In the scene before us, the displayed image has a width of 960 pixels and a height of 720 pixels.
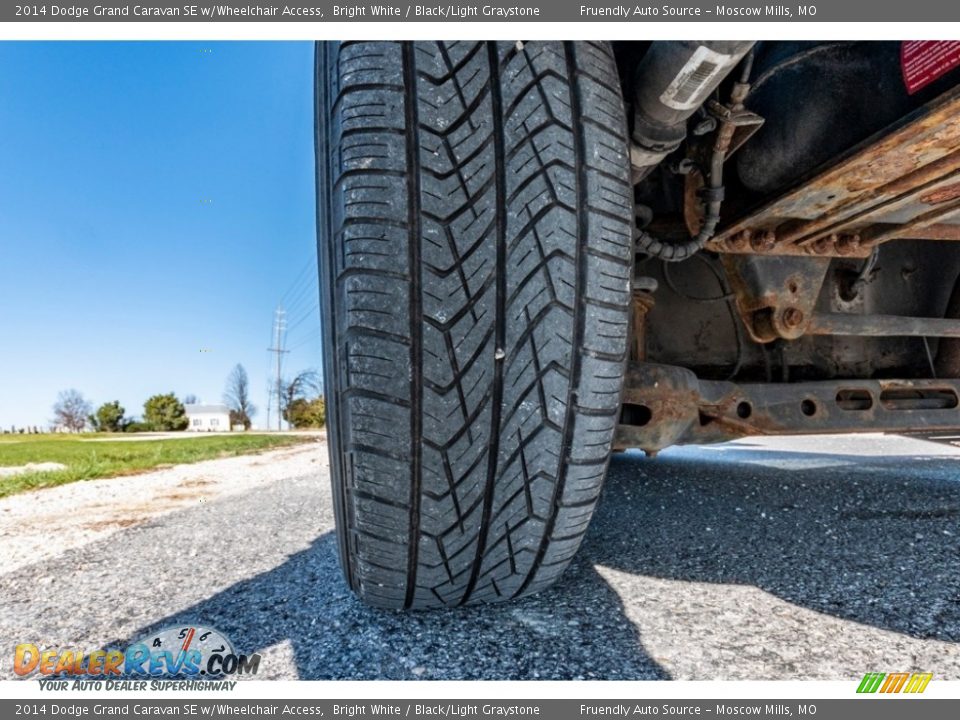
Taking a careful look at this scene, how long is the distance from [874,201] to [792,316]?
40cm

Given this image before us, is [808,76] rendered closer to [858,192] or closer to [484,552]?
[858,192]

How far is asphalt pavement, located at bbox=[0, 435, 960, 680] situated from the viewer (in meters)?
0.79

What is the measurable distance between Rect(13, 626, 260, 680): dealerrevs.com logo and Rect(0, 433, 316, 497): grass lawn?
9.83 feet

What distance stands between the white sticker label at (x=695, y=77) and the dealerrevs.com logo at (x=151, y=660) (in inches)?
45.3

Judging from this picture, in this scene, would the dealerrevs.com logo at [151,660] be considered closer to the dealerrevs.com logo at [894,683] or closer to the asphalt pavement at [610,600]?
the asphalt pavement at [610,600]

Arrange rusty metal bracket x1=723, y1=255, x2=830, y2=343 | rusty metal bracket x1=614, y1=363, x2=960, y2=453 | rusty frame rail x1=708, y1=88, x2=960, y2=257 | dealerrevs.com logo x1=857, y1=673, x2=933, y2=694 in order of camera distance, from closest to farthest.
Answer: dealerrevs.com logo x1=857, y1=673, x2=933, y2=694 → rusty frame rail x1=708, y1=88, x2=960, y2=257 → rusty metal bracket x1=614, y1=363, x2=960, y2=453 → rusty metal bracket x1=723, y1=255, x2=830, y2=343

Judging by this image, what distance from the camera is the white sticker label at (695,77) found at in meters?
0.75

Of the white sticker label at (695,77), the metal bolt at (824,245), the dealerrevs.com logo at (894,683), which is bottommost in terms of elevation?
the dealerrevs.com logo at (894,683)

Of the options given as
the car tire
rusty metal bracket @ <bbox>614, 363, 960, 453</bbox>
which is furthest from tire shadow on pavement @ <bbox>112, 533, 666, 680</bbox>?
rusty metal bracket @ <bbox>614, 363, 960, 453</bbox>

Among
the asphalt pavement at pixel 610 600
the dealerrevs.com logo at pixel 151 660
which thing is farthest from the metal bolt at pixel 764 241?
the dealerrevs.com logo at pixel 151 660

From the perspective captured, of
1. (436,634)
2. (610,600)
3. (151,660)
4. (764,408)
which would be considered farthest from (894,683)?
(151,660)

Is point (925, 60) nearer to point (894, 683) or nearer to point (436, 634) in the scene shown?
point (894, 683)

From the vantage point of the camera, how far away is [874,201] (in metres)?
1.08

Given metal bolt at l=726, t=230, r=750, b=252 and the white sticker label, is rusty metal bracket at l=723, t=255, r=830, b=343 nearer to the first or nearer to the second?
metal bolt at l=726, t=230, r=750, b=252
